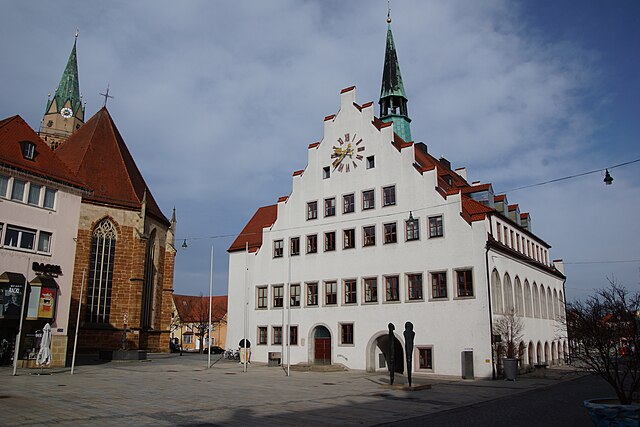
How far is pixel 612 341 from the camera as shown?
1123cm

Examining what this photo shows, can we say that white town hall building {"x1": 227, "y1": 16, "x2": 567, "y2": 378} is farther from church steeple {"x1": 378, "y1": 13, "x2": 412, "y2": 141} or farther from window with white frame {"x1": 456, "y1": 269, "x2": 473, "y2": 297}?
church steeple {"x1": 378, "y1": 13, "x2": 412, "y2": 141}

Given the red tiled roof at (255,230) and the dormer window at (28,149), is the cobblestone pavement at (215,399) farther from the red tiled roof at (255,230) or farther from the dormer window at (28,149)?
the red tiled roof at (255,230)

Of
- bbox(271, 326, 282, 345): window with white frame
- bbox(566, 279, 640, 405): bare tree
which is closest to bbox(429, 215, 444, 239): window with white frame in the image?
bbox(271, 326, 282, 345): window with white frame

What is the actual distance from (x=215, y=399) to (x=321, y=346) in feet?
66.7

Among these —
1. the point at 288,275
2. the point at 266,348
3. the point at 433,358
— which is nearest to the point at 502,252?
the point at 433,358

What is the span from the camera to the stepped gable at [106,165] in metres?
47.5

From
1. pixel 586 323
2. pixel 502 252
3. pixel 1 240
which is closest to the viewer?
pixel 586 323

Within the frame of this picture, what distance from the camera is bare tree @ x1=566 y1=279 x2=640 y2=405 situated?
10547 mm

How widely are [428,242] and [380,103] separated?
20729 millimetres

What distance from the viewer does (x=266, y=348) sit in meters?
39.9

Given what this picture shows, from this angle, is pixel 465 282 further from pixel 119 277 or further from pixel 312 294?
pixel 119 277

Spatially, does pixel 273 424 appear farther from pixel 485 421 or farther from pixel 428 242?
pixel 428 242

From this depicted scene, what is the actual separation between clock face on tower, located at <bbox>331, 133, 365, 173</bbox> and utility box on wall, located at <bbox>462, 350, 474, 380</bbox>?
1468 cm

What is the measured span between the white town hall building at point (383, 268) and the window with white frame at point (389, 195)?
0.24ft
